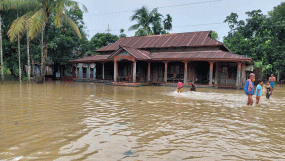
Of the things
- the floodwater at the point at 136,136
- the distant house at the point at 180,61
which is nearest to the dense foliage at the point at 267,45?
the distant house at the point at 180,61

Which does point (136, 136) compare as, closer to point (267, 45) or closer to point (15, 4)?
point (15, 4)

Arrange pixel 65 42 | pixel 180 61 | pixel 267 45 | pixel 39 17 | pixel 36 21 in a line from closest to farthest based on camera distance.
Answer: pixel 36 21 < pixel 39 17 < pixel 180 61 < pixel 65 42 < pixel 267 45

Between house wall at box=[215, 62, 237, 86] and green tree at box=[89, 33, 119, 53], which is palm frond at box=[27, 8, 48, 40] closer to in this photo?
green tree at box=[89, 33, 119, 53]

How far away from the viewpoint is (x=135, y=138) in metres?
4.05

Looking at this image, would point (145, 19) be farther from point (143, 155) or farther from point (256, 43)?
point (143, 155)

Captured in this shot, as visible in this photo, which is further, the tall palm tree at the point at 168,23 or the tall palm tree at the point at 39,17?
the tall palm tree at the point at 168,23

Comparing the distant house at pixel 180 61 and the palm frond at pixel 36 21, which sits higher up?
the palm frond at pixel 36 21

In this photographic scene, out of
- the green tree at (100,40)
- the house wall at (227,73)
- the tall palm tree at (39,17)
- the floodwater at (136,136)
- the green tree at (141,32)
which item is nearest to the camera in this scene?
the floodwater at (136,136)

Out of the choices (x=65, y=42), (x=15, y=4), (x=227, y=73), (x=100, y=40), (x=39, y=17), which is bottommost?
(x=227, y=73)

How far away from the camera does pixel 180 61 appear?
20.3 meters

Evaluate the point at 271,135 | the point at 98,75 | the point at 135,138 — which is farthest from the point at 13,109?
the point at 98,75

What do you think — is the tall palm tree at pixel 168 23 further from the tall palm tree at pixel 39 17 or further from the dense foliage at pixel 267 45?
the tall palm tree at pixel 39 17

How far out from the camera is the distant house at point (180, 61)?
60.5 ft

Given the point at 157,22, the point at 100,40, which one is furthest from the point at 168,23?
the point at 100,40
